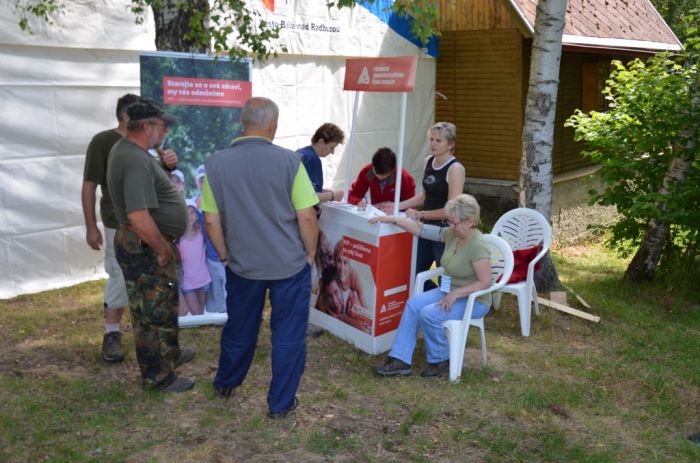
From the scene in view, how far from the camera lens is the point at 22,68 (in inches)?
268

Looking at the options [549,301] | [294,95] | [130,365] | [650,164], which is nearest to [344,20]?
[294,95]

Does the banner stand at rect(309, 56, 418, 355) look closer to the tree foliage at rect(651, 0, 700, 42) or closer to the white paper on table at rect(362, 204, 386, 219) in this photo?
the white paper on table at rect(362, 204, 386, 219)

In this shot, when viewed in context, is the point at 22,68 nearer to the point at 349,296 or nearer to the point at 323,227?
the point at 323,227

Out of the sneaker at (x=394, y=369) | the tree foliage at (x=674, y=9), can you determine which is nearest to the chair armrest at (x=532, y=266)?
the sneaker at (x=394, y=369)

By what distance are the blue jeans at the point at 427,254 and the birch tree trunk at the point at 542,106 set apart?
132 centimetres

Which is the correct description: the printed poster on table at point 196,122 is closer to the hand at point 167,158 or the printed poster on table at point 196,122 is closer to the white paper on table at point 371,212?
the hand at point 167,158

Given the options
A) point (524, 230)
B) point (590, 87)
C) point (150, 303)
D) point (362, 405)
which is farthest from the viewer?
point (590, 87)

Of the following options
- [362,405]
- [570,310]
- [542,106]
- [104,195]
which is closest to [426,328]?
[362,405]

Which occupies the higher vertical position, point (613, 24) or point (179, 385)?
point (613, 24)

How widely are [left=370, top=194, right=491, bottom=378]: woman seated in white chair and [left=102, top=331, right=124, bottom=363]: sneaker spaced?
1.67 metres

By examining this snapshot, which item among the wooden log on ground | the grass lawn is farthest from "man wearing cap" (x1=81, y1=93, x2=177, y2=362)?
the wooden log on ground

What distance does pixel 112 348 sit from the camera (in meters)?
5.02

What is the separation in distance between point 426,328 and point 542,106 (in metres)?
2.69

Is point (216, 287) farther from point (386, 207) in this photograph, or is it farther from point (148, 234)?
point (148, 234)
